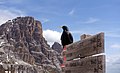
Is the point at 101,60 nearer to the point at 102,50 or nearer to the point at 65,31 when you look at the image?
the point at 102,50

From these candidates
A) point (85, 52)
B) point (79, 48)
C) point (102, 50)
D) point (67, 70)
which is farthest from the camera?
point (67, 70)

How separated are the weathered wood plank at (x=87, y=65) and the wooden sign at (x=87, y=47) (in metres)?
0.12

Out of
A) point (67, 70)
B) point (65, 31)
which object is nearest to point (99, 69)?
point (67, 70)

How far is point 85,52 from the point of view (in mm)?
6199

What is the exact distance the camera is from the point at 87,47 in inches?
239

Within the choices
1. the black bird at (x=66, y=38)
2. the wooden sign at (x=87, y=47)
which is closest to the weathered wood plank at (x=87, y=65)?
the wooden sign at (x=87, y=47)

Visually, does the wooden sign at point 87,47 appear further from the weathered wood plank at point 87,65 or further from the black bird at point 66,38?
the black bird at point 66,38

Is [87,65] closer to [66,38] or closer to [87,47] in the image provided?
[87,47]

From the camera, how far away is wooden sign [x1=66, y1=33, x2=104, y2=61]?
5.21 meters

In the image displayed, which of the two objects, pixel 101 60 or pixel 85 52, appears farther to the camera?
pixel 85 52

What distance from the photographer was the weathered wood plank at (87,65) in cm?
510

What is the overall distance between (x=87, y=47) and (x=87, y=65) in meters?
0.40

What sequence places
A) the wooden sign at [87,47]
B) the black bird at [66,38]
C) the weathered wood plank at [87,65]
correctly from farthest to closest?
the black bird at [66,38]
the wooden sign at [87,47]
the weathered wood plank at [87,65]

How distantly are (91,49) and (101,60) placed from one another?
29.4 inches
